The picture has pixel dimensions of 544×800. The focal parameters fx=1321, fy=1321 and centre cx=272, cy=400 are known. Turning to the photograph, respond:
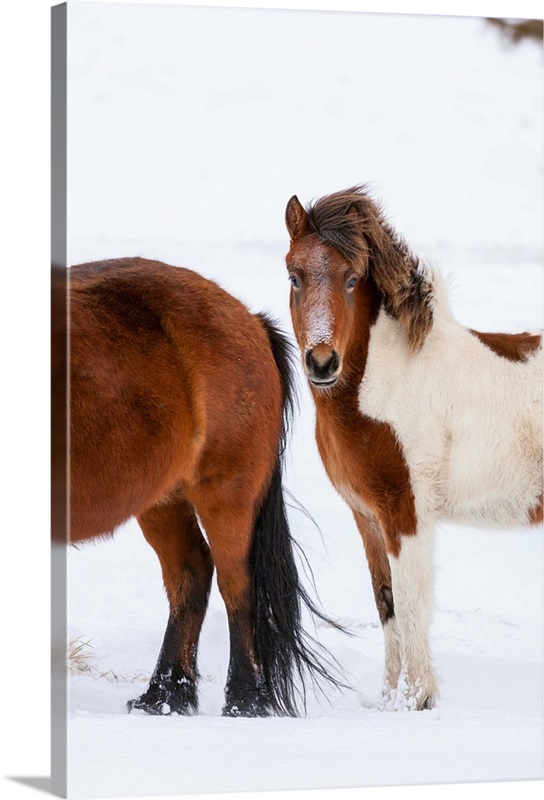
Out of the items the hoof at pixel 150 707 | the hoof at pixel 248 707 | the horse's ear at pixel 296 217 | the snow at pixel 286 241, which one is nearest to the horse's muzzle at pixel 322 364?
the snow at pixel 286 241

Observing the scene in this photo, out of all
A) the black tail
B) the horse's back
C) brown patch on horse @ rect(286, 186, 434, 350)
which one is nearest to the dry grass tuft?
the horse's back

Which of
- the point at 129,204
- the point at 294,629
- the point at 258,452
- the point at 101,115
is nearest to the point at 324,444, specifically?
the point at 258,452

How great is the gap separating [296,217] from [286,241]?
107 millimetres

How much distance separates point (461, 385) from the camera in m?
4.67

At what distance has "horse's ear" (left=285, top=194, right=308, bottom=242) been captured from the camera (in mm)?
4469

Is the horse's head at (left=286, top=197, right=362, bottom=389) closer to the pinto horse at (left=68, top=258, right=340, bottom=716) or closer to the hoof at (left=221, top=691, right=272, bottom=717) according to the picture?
the pinto horse at (left=68, top=258, right=340, bottom=716)

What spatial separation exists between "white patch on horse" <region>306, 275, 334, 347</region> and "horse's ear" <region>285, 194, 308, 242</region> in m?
0.20

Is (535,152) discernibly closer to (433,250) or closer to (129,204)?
(433,250)

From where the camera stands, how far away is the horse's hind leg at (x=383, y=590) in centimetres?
464

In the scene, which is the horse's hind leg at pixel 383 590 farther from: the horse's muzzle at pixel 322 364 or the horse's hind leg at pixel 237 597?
the horse's muzzle at pixel 322 364

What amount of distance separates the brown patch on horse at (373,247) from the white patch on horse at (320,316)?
14 centimetres

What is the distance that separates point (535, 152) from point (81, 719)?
8.55ft

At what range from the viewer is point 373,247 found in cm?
454

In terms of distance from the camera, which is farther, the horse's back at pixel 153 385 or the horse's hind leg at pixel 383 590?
the horse's hind leg at pixel 383 590
